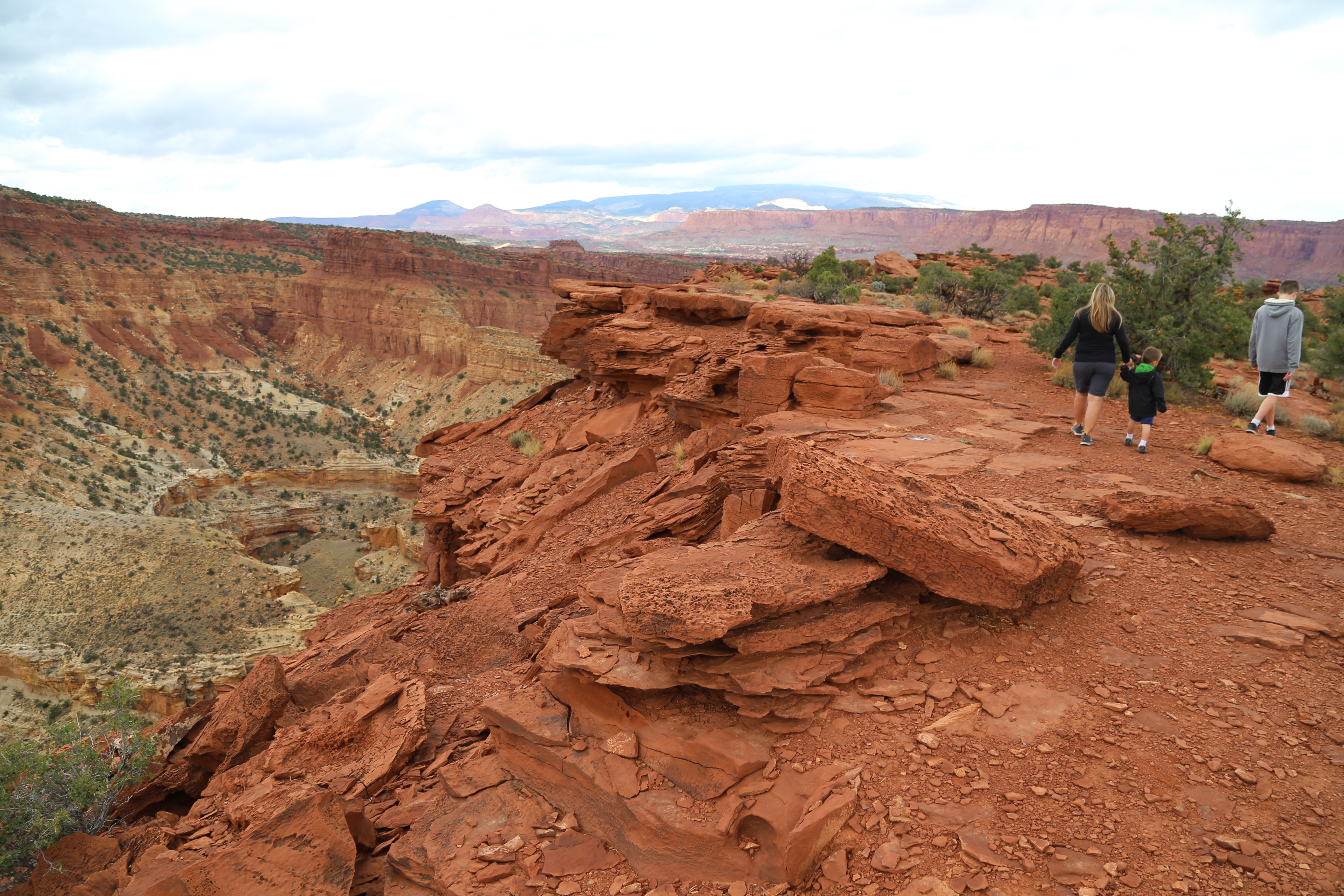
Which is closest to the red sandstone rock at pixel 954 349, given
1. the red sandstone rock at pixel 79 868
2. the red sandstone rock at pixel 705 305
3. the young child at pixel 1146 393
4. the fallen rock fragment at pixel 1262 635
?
the red sandstone rock at pixel 705 305

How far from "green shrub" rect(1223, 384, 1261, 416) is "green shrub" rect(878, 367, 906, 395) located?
5154mm

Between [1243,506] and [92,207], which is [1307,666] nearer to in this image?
[1243,506]

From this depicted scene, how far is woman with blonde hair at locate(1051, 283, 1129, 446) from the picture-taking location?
327 inches

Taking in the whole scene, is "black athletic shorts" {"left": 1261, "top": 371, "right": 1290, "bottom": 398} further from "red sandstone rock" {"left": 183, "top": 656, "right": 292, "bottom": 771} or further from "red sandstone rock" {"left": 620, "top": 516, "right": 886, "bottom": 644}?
"red sandstone rock" {"left": 183, "top": 656, "right": 292, "bottom": 771}

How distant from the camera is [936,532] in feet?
14.9

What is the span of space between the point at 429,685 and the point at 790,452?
15.2 ft

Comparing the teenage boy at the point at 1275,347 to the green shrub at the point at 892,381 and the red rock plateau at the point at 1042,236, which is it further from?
the red rock plateau at the point at 1042,236

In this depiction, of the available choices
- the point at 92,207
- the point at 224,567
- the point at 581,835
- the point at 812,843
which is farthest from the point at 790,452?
the point at 92,207

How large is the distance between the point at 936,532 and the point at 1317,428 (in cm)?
912

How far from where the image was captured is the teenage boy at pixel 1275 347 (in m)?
8.62

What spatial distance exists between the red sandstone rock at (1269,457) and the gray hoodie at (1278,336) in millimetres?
1578

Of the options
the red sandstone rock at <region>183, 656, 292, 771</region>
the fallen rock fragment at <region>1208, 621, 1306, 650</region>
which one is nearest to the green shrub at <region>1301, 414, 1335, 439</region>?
the fallen rock fragment at <region>1208, 621, 1306, 650</region>

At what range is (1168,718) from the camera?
3.85 metres

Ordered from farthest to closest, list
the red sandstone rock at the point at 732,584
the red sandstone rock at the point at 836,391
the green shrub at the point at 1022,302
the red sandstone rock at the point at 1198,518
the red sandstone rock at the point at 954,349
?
1. the green shrub at the point at 1022,302
2. the red sandstone rock at the point at 954,349
3. the red sandstone rock at the point at 836,391
4. the red sandstone rock at the point at 1198,518
5. the red sandstone rock at the point at 732,584
